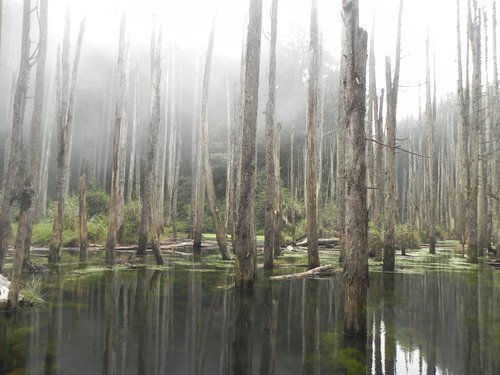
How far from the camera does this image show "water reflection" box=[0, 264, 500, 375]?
13.5ft

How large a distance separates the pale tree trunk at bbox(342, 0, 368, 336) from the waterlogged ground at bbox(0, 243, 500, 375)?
0.40 meters

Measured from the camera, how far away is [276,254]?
1475 cm

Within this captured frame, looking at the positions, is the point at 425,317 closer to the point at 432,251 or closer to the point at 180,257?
the point at 180,257

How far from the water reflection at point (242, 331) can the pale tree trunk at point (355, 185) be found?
0.41m

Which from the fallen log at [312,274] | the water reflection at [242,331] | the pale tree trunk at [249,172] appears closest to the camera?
the water reflection at [242,331]

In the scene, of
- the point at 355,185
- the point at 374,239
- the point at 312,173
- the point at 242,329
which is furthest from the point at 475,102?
the point at 242,329

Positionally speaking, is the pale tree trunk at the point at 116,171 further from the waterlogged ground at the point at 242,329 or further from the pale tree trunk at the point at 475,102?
the pale tree trunk at the point at 475,102

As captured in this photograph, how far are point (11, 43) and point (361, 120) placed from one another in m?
30.2

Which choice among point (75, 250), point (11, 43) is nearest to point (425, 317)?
point (75, 250)

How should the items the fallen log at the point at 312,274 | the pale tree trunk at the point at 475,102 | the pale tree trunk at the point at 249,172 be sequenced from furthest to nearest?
the pale tree trunk at the point at 475,102 → the fallen log at the point at 312,274 → the pale tree trunk at the point at 249,172

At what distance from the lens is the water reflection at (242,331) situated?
4.11 m

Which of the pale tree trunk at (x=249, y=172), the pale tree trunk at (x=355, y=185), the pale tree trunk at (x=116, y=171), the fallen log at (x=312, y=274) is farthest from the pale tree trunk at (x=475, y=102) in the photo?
the pale tree trunk at (x=116, y=171)

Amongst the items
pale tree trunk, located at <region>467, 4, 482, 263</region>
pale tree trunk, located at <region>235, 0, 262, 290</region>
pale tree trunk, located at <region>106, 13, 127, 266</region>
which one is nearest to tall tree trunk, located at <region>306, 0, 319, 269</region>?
pale tree trunk, located at <region>235, 0, 262, 290</region>

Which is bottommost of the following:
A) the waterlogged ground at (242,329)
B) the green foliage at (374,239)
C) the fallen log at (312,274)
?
the waterlogged ground at (242,329)
